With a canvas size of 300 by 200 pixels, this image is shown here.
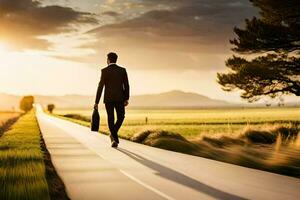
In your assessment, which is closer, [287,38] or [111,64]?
[111,64]

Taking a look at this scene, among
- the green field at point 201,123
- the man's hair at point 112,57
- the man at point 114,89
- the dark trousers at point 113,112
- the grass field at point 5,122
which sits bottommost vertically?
the grass field at point 5,122

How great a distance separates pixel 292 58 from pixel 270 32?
2068 mm

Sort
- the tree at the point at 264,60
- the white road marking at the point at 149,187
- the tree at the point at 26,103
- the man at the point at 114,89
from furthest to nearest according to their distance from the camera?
the tree at the point at 26,103
the tree at the point at 264,60
the man at the point at 114,89
the white road marking at the point at 149,187

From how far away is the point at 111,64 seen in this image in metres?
15.0

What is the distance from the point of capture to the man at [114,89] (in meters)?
14.7

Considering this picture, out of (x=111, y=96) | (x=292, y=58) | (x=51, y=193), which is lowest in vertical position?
(x=51, y=193)

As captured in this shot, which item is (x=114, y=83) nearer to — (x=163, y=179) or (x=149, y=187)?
(x=163, y=179)

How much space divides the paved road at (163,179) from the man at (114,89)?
5.06 feet

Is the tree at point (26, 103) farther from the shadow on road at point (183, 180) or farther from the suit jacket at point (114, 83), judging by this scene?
the shadow on road at point (183, 180)

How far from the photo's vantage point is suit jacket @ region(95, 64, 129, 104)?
48.3 ft

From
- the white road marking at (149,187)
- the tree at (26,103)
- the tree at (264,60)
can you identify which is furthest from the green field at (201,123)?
the tree at (26,103)

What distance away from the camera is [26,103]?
540ft

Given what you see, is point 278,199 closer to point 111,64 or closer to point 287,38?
point 111,64

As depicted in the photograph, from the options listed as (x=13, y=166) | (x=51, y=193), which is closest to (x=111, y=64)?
(x=13, y=166)
